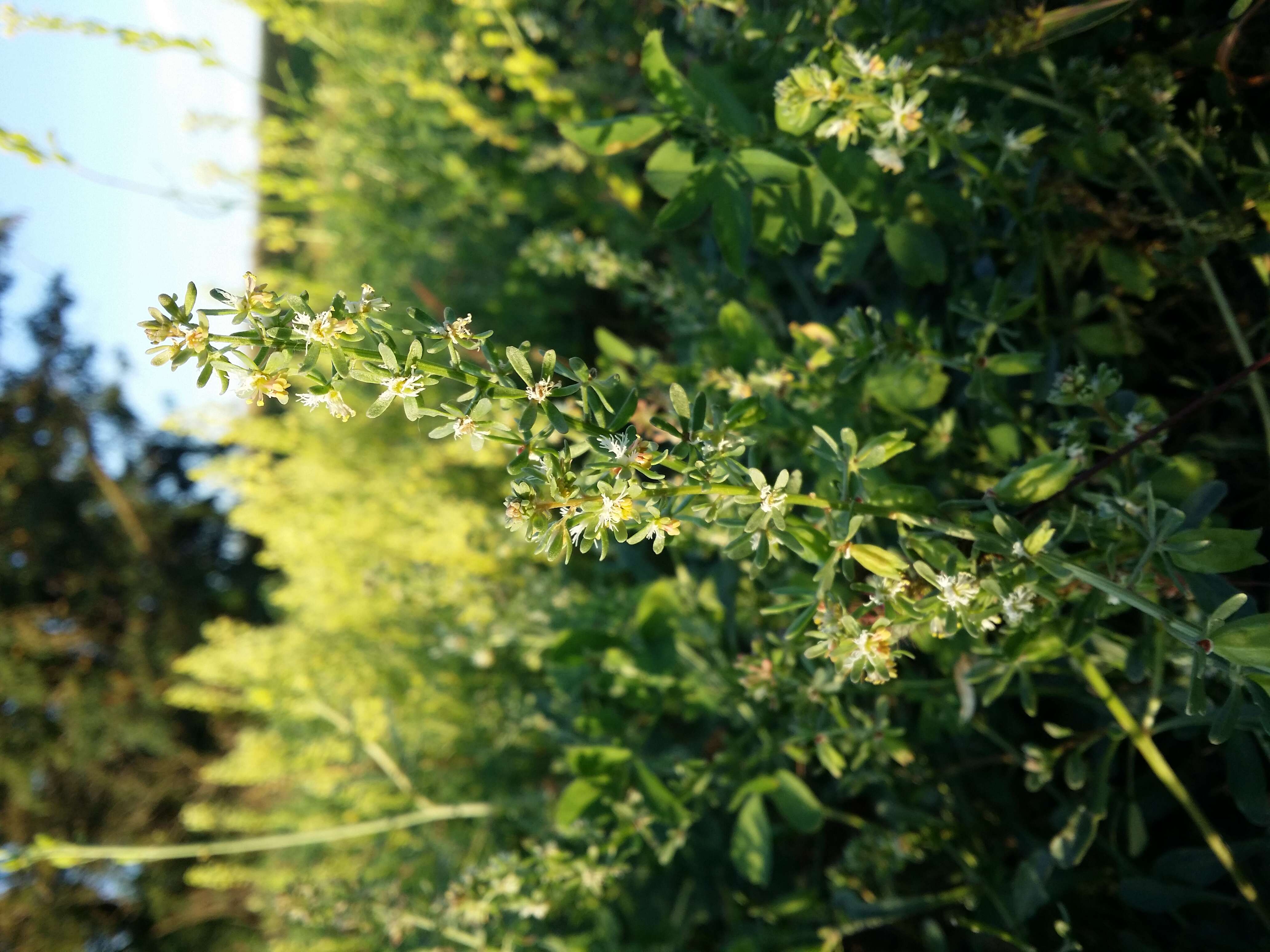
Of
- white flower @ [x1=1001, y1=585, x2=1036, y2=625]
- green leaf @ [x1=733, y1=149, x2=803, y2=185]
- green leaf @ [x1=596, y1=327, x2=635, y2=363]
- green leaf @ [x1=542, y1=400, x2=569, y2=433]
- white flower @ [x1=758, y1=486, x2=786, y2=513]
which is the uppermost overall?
green leaf @ [x1=733, y1=149, x2=803, y2=185]

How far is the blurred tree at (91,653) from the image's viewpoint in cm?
433

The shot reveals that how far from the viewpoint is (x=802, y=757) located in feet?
3.82

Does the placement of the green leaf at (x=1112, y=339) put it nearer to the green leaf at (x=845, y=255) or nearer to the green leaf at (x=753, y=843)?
the green leaf at (x=845, y=255)

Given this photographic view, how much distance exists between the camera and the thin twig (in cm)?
82

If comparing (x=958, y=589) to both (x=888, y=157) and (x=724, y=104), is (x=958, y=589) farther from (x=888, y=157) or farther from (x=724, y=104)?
(x=724, y=104)

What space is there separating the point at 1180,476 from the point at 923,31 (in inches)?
29.5

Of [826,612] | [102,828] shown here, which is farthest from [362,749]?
[102,828]

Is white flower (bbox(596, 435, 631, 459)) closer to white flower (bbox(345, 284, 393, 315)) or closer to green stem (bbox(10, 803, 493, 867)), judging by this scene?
white flower (bbox(345, 284, 393, 315))

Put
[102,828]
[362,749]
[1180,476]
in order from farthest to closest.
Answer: [102,828] < [362,749] < [1180,476]

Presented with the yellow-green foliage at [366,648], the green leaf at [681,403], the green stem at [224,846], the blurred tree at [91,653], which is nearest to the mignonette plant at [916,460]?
the green leaf at [681,403]

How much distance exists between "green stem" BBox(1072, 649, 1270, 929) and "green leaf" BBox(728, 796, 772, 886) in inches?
21.2

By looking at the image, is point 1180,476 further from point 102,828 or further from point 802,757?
point 102,828

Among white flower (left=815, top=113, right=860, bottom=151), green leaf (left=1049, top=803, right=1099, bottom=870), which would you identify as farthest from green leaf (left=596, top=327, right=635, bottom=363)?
green leaf (left=1049, top=803, right=1099, bottom=870)

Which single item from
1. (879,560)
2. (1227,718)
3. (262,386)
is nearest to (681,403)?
(879,560)
